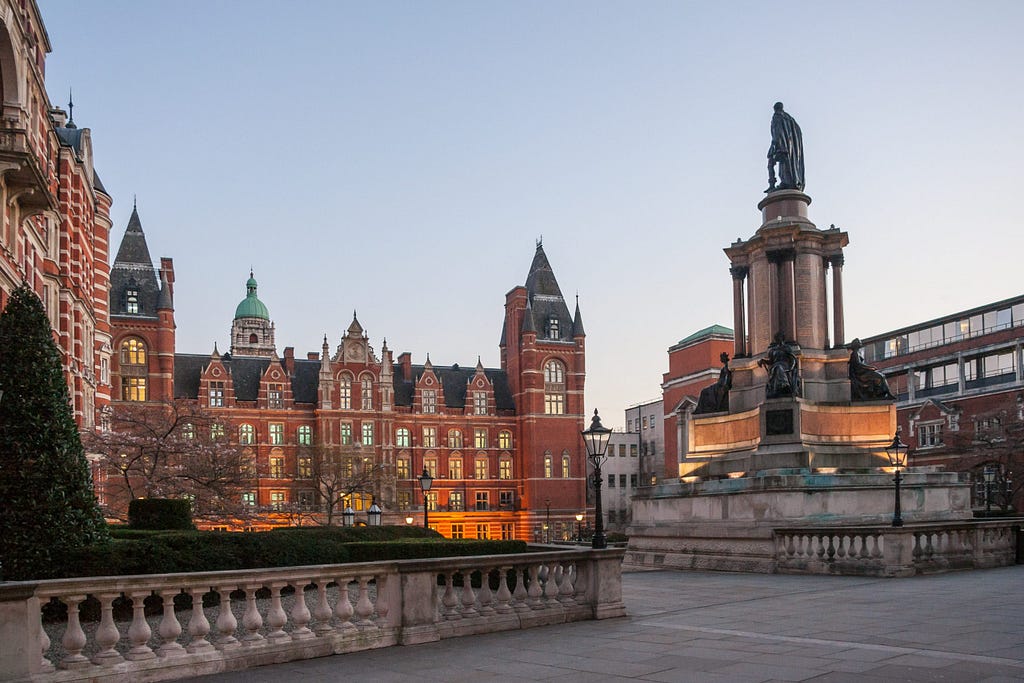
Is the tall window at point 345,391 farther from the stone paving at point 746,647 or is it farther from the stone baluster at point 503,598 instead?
the stone baluster at point 503,598

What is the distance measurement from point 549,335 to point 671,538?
72.2 meters

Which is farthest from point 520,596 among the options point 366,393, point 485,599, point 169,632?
point 366,393

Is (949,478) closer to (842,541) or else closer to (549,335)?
(842,541)

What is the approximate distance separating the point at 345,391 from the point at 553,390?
21.8 m

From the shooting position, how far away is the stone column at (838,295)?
97.7 feet

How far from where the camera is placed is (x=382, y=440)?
8994 cm

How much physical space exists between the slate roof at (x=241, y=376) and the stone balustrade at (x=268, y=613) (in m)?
75.0

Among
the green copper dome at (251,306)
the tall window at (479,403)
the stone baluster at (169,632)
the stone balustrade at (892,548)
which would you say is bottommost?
the stone balustrade at (892,548)

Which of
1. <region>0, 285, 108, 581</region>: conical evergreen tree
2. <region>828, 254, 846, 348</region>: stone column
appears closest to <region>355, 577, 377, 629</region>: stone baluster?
<region>0, 285, 108, 581</region>: conical evergreen tree

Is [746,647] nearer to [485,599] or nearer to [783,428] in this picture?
[485,599]

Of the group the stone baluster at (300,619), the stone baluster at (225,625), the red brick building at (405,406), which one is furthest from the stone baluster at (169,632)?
the red brick building at (405,406)

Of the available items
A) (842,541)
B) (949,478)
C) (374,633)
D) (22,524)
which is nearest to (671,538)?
(842,541)

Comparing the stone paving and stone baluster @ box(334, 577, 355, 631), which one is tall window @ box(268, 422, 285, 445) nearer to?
the stone paving

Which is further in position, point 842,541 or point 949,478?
point 949,478
